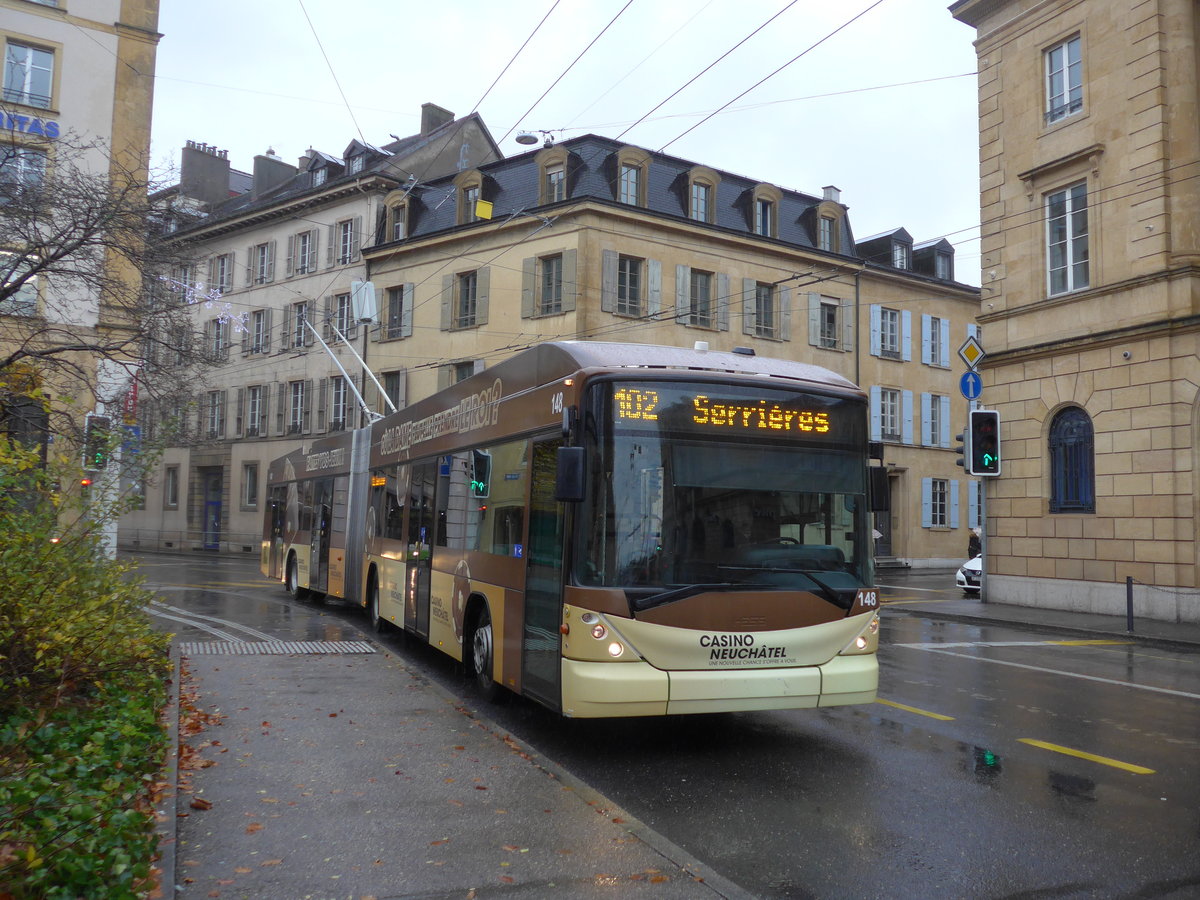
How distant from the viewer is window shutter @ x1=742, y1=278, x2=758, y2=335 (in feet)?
115

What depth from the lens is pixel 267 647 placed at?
494 inches

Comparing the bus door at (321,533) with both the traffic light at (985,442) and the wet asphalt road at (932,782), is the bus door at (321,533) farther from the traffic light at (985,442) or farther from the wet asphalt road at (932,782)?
the traffic light at (985,442)

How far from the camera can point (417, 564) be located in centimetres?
1204

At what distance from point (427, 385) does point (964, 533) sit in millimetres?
21241

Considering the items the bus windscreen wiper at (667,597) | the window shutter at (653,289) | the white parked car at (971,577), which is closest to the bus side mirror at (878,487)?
the bus windscreen wiper at (667,597)

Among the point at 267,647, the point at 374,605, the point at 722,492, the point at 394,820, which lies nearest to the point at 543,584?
the point at 722,492

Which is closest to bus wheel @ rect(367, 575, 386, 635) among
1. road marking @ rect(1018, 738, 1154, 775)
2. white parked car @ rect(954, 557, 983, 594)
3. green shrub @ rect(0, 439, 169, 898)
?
green shrub @ rect(0, 439, 169, 898)

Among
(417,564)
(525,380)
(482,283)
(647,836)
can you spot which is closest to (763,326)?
(482,283)

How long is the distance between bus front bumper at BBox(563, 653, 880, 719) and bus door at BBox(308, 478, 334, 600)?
455 inches

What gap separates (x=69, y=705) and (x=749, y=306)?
30.5m

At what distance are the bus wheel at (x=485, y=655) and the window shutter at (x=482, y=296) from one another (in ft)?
82.6

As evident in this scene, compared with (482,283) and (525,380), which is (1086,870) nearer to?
(525,380)

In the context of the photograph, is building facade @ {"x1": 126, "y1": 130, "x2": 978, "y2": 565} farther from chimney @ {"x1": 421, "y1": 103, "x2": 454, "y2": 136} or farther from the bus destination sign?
the bus destination sign

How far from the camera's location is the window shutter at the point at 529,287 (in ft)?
107
